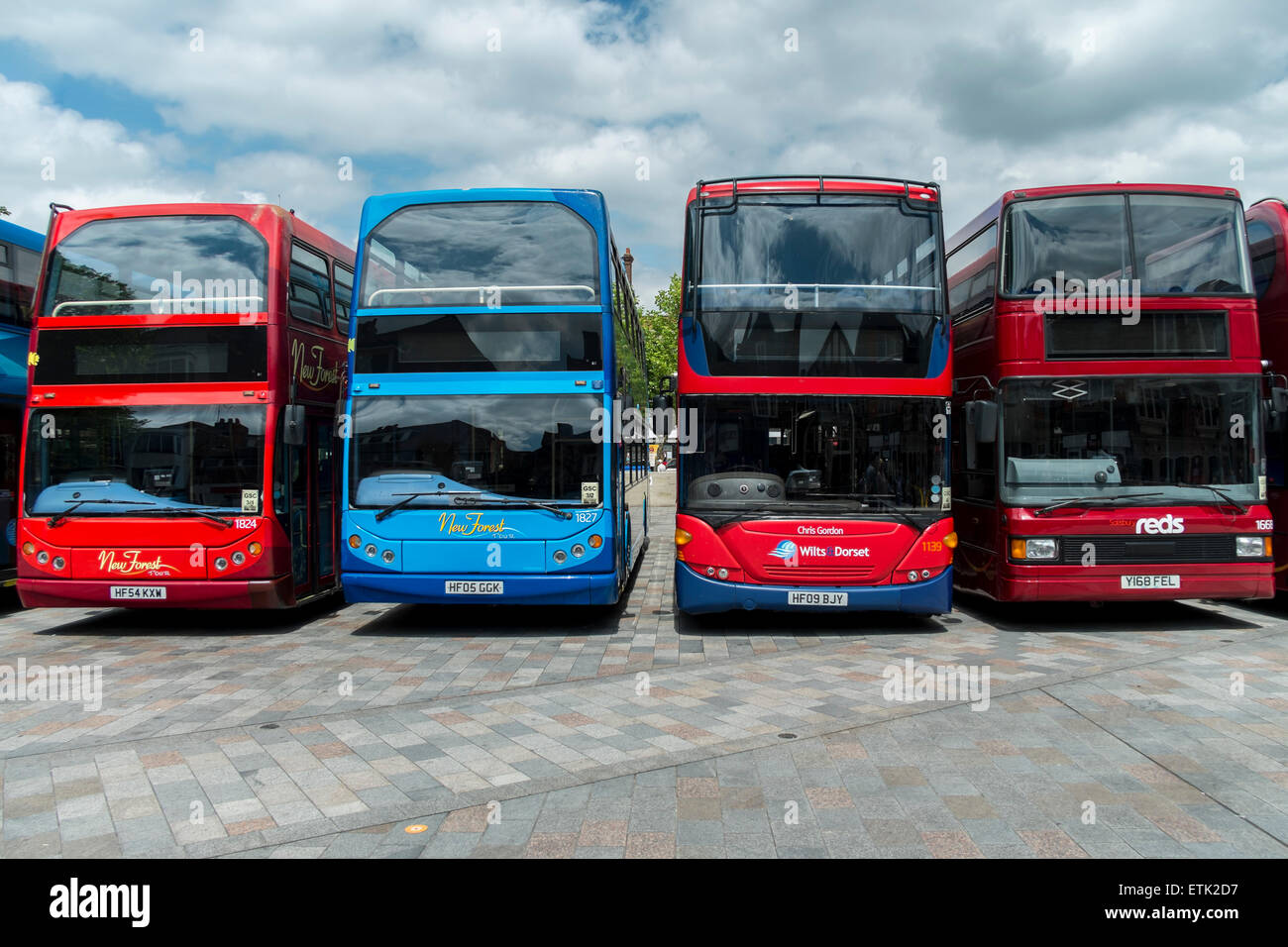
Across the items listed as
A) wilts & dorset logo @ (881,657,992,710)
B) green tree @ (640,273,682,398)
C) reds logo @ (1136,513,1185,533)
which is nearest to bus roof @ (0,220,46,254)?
wilts & dorset logo @ (881,657,992,710)

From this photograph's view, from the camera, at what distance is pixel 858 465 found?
9133mm

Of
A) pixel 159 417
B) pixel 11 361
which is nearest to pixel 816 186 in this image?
pixel 159 417

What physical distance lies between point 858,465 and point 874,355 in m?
1.06

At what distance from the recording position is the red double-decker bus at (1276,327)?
1040 centimetres

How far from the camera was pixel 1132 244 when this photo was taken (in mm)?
9484

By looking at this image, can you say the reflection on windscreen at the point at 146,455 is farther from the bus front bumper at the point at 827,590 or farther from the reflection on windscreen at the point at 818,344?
the reflection on windscreen at the point at 818,344

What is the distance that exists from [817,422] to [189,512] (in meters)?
6.16

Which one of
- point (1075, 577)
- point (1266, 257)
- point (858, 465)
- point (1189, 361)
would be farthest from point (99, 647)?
point (1266, 257)

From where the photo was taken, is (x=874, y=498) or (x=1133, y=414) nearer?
(x=874, y=498)

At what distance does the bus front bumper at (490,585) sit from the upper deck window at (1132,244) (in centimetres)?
514

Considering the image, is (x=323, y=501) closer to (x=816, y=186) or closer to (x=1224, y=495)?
(x=816, y=186)

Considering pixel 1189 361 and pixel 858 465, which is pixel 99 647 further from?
pixel 1189 361
